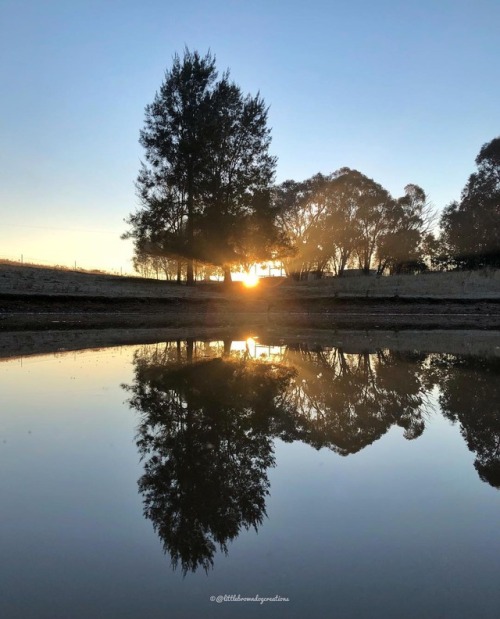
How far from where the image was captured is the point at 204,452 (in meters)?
5.32

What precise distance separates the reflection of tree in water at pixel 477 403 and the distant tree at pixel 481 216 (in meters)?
49.1

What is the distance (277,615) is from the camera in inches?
108

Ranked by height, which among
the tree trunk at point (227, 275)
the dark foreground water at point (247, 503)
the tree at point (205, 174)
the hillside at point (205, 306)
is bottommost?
the dark foreground water at point (247, 503)

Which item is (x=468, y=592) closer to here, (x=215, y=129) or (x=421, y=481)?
(x=421, y=481)

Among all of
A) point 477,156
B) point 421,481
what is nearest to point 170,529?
point 421,481

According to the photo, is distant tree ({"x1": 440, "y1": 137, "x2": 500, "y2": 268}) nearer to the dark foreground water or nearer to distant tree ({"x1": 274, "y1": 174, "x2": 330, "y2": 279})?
distant tree ({"x1": 274, "y1": 174, "x2": 330, "y2": 279})

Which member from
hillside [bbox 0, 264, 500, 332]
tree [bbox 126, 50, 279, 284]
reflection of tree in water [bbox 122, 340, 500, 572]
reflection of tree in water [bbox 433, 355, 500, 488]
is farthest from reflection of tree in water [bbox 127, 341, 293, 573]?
tree [bbox 126, 50, 279, 284]

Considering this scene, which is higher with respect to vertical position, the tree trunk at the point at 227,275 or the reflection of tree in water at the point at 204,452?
the tree trunk at the point at 227,275

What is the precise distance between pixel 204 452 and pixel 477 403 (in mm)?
4944

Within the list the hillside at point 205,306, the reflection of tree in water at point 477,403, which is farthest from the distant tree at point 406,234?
the reflection of tree in water at point 477,403

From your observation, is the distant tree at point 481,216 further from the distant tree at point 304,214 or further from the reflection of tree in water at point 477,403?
the reflection of tree in water at point 477,403

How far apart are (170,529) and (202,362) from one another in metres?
8.24

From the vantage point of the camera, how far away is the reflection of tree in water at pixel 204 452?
375cm

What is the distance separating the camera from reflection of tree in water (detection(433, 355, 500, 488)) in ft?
17.9
